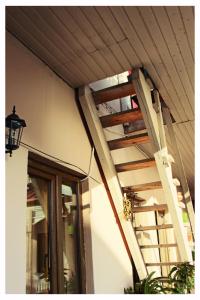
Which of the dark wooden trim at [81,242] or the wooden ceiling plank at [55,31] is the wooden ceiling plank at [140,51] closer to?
the wooden ceiling plank at [55,31]

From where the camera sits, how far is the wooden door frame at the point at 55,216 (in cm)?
262

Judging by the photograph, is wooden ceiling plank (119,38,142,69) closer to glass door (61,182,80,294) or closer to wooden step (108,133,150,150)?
wooden step (108,133,150,150)

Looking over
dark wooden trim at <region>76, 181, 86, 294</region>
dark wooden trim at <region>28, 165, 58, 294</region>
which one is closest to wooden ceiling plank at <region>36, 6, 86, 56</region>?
dark wooden trim at <region>28, 165, 58, 294</region>

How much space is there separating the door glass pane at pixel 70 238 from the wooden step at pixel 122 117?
2.70ft

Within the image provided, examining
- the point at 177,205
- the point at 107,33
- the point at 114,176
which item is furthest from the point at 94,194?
the point at 107,33

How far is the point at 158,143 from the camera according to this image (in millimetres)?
3201

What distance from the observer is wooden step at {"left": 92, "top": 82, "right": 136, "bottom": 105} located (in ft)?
10.7

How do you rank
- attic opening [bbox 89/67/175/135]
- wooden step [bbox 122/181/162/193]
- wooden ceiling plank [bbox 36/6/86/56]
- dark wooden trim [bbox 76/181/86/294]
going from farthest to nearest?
wooden step [bbox 122/181/162/193] → attic opening [bbox 89/67/175/135] → dark wooden trim [bbox 76/181/86/294] → wooden ceiling plank [bbox 36/6/86/56]

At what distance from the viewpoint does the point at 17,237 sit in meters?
2.16

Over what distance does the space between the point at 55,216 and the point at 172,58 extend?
179cm

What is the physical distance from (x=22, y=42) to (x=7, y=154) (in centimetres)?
101

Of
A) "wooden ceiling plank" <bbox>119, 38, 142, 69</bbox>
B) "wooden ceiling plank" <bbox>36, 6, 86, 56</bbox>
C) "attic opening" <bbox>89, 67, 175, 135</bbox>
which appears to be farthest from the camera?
"attic opening" <bbox>89, 67, 175, 135</bbox>

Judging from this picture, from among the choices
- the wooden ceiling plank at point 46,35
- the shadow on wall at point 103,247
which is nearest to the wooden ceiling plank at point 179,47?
the wooden ceiling plank at point 46,35

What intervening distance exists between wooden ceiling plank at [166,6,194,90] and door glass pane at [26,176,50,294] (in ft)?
5.50
